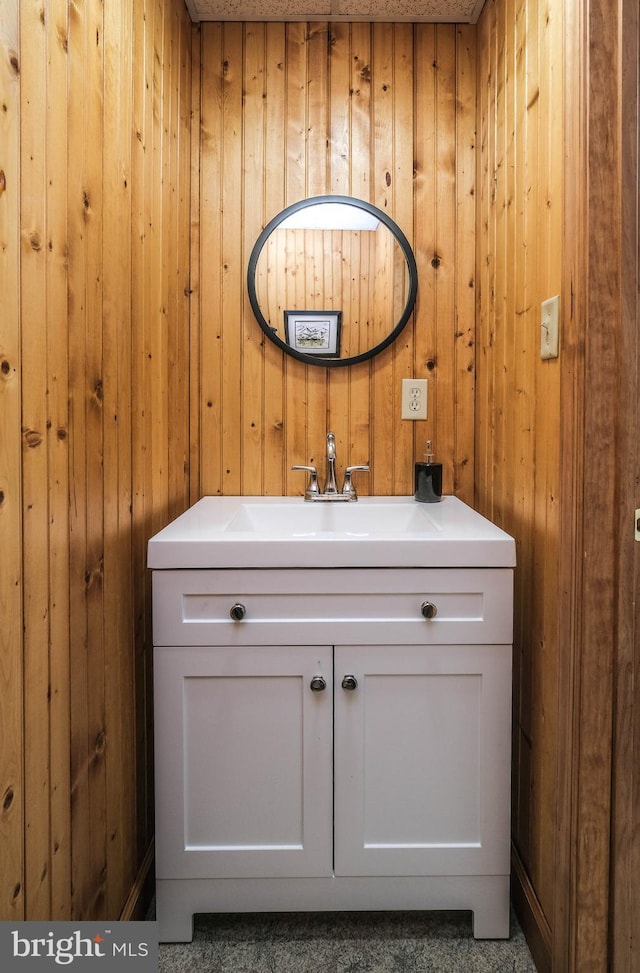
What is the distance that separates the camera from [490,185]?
174cm

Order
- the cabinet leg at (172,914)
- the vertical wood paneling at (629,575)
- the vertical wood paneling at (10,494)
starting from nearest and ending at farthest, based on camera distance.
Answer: the vertical wood paneling at (10,494)
the vertical wood paneling at (629,575)
the cabinet leg at (172,914)

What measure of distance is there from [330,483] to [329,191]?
0.86m

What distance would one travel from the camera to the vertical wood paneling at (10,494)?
83 centimetres

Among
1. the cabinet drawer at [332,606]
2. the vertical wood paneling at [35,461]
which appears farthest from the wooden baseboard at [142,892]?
the cabinet drawer at [332,606]

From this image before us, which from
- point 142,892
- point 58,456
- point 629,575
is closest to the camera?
point 58,456

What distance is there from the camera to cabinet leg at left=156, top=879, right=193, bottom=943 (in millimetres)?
1347

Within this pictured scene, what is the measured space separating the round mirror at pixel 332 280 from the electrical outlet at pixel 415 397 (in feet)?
0.46

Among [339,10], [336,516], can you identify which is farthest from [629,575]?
[339,10]

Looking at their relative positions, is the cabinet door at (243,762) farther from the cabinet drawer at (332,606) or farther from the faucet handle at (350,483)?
the faucet handle at (350,483)

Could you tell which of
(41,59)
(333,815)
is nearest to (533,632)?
(333,815)

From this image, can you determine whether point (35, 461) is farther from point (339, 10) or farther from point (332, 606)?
point (339, 10)

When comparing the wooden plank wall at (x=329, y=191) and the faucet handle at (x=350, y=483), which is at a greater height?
the wooden plank wall at (x=329, y=191)

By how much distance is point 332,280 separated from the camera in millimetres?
1867

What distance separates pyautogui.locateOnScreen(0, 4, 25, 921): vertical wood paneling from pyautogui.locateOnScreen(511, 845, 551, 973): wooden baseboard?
1007 millimetres
